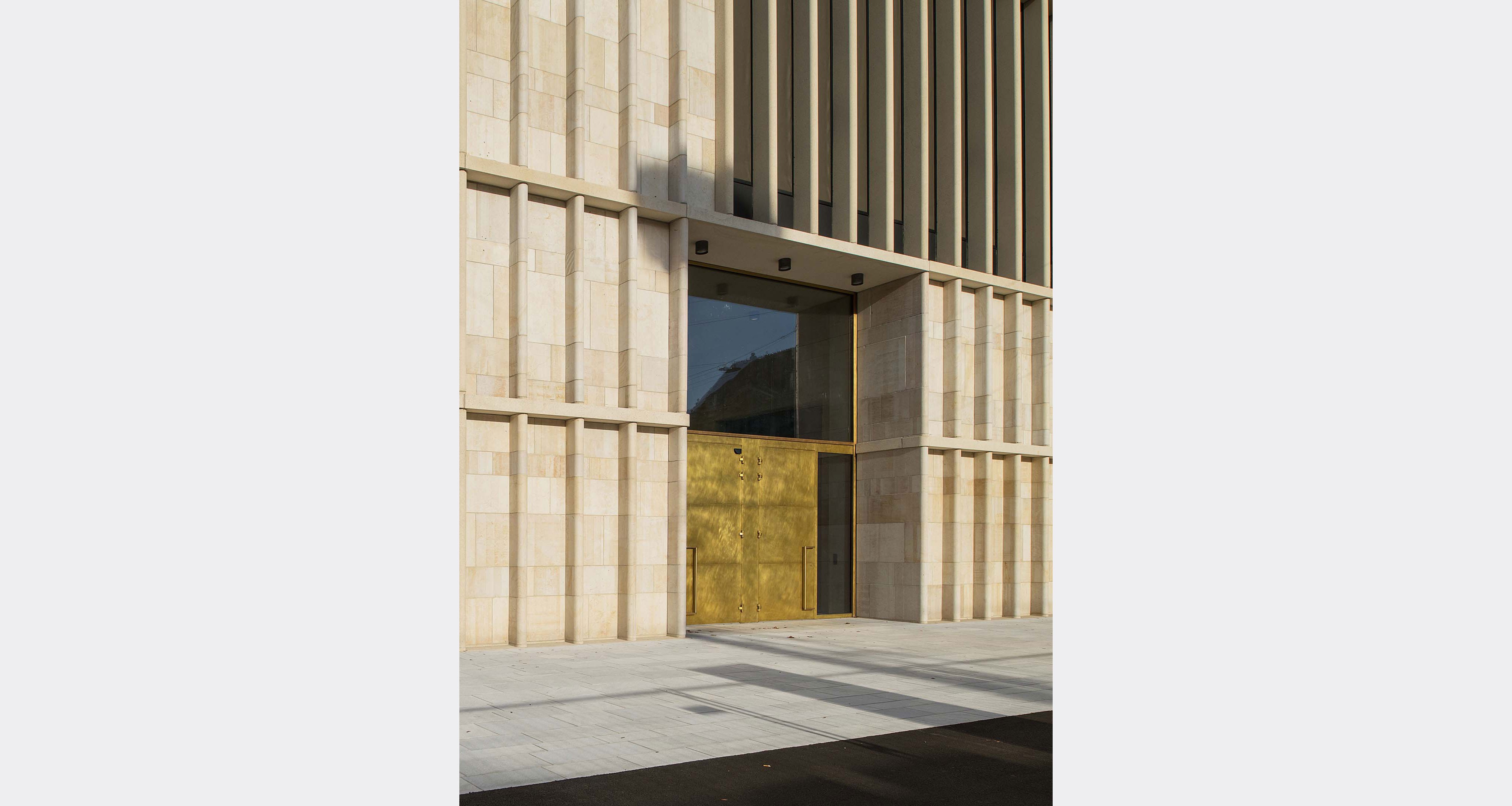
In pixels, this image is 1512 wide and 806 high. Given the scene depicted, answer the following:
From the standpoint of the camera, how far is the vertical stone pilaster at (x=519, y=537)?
1437 cm

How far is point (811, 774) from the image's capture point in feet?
21.4

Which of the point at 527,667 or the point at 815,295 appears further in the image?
the point at 815,295

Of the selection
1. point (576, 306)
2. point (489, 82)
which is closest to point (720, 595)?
point (576, 306)

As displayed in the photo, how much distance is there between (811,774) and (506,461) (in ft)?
30.1

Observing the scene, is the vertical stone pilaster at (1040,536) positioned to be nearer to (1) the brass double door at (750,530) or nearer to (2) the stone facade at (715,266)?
(2) the stone facade at (715,266)

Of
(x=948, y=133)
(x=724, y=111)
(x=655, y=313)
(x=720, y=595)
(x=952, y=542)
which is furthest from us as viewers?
(x=948, y=133)

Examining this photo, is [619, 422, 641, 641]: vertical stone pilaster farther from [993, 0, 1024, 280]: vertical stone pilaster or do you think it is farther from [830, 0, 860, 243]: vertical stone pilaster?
[993, 0, 1024, 280]: vertical stone pilaster

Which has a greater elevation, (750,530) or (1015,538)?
(750,530)

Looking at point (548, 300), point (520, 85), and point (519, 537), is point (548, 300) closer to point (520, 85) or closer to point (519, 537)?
point (520, 85)

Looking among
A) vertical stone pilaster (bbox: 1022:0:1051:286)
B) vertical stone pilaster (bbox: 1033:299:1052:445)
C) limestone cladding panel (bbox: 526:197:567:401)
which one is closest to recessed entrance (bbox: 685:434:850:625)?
limestone cladding panel (bbox: 526:197:567:401)

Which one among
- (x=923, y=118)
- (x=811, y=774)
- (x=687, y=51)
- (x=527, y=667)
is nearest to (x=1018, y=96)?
(x=923, y=118)

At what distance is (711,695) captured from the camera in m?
9.94

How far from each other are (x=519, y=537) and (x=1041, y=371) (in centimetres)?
1276
